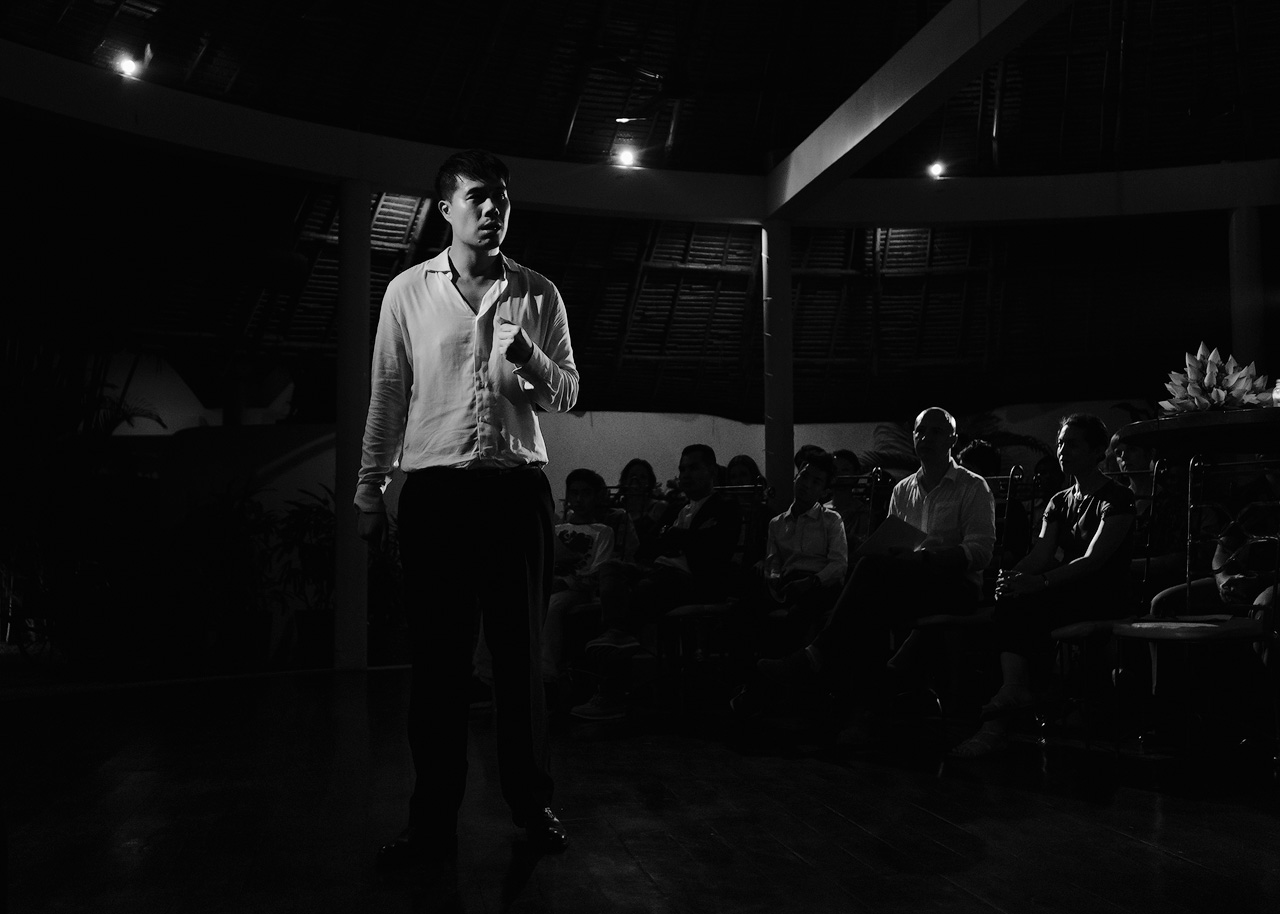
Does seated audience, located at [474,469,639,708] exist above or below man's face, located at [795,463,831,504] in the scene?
below

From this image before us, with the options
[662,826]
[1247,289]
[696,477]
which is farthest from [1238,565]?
[1247,289]

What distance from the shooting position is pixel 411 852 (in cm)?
249

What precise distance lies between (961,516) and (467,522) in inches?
96.8

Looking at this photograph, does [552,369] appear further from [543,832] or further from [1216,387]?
[1216,387]

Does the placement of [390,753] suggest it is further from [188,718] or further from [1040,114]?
[1040,114]

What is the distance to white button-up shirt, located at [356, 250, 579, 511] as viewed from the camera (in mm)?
2588

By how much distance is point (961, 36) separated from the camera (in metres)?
5.36

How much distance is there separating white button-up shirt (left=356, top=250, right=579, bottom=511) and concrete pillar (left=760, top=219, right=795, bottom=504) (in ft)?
16.2

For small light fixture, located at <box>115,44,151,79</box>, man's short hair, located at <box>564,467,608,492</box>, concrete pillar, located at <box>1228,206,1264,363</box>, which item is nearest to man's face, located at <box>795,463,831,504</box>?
man's short hair, located at <box>564,467,608,492</box>

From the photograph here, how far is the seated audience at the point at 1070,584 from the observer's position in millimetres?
4016

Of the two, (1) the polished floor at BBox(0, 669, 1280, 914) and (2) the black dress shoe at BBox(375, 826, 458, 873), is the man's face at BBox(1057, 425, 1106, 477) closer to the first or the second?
(1) the polished floor at BBox(0, 669, 1280, 914)

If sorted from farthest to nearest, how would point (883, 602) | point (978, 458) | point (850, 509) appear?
point (850, 509), point (978, 458), point (883, 602)

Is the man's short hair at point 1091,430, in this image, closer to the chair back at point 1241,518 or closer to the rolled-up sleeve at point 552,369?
the chair back at point 1241,518

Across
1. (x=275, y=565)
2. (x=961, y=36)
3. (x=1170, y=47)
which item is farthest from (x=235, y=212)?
(x=1170, y=47)
